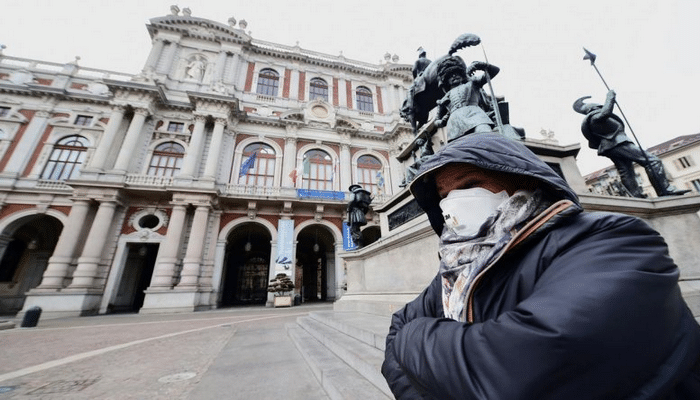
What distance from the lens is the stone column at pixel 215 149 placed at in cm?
1369

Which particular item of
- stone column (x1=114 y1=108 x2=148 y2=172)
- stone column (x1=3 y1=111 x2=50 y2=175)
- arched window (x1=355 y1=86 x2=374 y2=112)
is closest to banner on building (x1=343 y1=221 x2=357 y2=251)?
arched window (x1=355 y1=86 x2=374 y2=112)

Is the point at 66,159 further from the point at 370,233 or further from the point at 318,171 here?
the point at 370,233

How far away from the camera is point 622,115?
336cm

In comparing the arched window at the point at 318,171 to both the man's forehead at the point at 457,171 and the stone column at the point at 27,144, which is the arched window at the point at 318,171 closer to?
the stone column at the point at 27,144

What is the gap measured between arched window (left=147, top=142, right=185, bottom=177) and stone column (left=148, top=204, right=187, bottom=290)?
3515mm

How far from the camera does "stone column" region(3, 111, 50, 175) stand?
1301 cm

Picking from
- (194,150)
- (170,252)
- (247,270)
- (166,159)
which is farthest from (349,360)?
(247,270)

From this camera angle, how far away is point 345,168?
17.0 metres

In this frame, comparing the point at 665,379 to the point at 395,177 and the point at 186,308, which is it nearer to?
the point at 186,308

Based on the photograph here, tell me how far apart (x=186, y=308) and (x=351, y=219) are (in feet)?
29.9

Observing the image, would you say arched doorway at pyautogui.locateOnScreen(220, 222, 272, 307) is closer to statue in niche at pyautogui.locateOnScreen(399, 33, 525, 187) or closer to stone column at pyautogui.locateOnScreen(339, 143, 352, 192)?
stone column at pyautogui.locateOnScreen(339, 143, 352, 192)

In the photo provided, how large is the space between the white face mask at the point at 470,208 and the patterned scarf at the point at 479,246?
4cm

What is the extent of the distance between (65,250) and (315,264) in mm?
12965

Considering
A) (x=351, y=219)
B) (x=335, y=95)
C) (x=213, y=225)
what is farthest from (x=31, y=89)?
(x=351, y=219)
